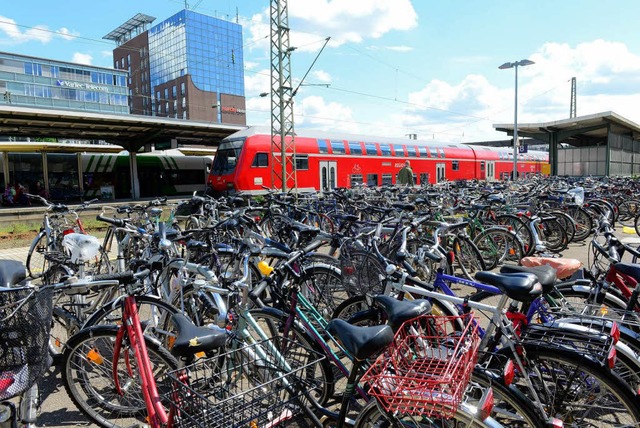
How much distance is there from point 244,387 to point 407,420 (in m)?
0.80

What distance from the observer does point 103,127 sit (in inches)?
688

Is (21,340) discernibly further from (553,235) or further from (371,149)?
(371,149)

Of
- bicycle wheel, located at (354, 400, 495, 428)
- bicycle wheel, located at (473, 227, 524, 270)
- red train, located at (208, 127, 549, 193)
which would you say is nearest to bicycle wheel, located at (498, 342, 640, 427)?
bicycle wheel, located at (354, 400, 495, 428)

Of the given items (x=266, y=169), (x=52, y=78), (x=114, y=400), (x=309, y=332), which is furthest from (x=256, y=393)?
(x=52, y=78)

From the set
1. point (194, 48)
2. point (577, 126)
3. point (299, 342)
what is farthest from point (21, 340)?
point (194, 48)

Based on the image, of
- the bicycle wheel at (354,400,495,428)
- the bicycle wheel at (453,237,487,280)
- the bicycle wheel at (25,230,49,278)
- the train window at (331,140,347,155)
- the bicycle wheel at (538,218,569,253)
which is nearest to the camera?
the bicycle wheel at (354,400,495,428)

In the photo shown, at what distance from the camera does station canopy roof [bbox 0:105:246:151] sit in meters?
14.4

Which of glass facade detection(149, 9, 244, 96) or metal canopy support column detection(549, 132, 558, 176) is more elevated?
glass facade detection(149, 9, 244, 96)

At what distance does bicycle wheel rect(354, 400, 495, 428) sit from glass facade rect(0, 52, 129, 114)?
51.8 metres

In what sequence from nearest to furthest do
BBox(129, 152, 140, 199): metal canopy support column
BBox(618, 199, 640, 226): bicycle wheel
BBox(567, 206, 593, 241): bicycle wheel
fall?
1. BBox(567, 206, 593, 241): bicycle wheel
2. BBox(618, 199, 640, 226): bicycle wheel
3. BBox(129, 152, 140, 199): metal canopy support column

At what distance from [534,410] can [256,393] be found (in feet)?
3.97

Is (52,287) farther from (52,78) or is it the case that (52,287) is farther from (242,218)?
(52,78)

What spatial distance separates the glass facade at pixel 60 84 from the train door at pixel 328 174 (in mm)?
37190

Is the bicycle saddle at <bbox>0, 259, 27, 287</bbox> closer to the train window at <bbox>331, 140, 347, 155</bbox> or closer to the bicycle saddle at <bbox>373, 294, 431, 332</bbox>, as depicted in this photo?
the bicycle saddle at <bbox>373, 294, 431, 332</bbox>
